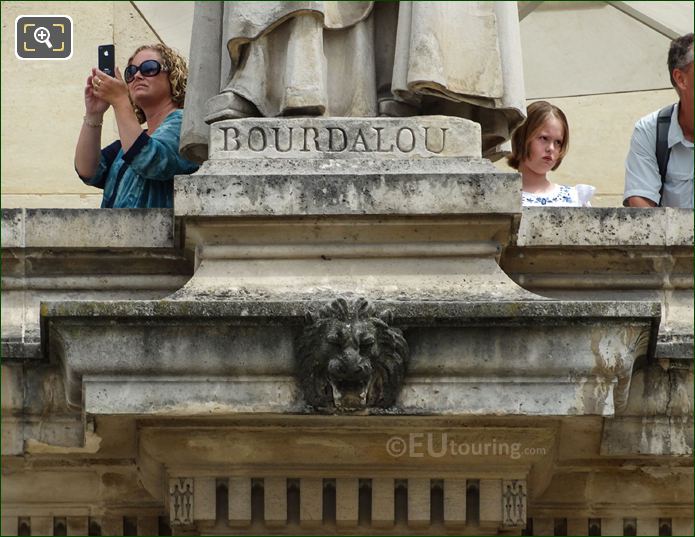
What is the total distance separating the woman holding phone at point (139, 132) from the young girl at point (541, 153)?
59.6 inches

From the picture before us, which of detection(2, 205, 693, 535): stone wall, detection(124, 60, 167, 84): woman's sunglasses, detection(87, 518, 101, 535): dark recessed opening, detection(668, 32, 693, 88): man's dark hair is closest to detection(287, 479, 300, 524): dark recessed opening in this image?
detection(2, 205, 693, 535): stone wall

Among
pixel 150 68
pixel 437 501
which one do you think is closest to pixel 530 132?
pixel 150 68

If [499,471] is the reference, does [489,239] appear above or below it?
above

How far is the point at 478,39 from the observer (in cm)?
1237

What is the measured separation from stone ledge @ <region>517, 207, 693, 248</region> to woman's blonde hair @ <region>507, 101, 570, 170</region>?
1278 mm

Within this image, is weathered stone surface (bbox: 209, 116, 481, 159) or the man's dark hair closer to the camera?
weathered stone surface (bbox: 209, 116, 481, 159)

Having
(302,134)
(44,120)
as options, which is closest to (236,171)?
(302,134)

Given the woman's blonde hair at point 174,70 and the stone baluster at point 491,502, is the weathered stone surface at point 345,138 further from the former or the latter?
the stone baluster at point 491,502

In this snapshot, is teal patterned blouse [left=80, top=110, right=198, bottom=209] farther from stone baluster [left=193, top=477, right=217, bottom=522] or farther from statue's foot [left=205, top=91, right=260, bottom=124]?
stone baluster [left=193, top=477, right=217, bottom=522]

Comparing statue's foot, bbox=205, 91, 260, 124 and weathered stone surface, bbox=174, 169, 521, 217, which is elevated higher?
statue's foot, bbox=205, 91, 260, 124

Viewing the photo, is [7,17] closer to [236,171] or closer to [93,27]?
[93,27]

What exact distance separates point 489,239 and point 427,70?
0.72 meters

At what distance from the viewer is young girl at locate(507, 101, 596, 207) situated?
44.7 ft

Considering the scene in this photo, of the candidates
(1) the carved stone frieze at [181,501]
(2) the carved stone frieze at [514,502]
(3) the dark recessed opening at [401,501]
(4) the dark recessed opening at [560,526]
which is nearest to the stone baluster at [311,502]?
(3) the dark recessed opening at [401,501]
